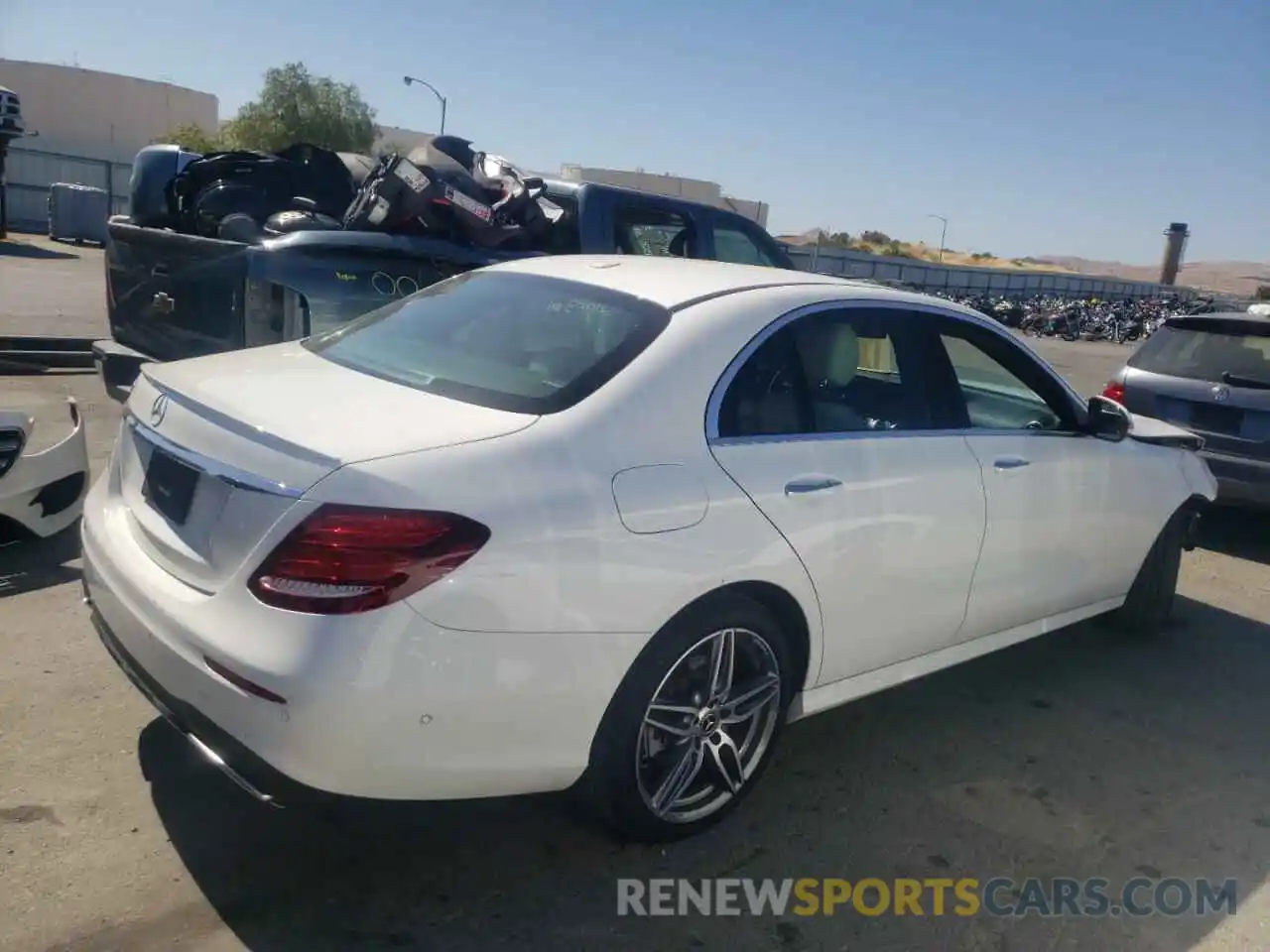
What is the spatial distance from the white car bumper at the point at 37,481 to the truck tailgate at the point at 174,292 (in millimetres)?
787

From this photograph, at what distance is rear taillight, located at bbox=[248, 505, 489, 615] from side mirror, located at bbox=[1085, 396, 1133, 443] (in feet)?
10.3

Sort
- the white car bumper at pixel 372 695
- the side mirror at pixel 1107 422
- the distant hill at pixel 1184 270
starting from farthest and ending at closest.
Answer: the distant hill at pixel 1184 270 → the side mirror at pixel 1107 422 → the white car bumper at pixel 372 695

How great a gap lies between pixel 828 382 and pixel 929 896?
1.61m

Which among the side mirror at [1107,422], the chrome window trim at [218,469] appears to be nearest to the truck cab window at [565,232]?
the side mirror at [1107,422]

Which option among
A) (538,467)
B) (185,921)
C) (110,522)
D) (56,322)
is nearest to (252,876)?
(185,921)

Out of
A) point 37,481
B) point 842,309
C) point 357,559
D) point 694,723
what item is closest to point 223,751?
point 357,559

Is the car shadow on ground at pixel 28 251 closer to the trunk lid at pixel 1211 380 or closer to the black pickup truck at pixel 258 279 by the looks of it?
the black pickup truck at pixel 258 279

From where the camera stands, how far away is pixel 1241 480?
689cm

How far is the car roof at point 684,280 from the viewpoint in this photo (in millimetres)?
3439

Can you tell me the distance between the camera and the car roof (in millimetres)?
3439

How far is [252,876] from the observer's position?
2828 mm

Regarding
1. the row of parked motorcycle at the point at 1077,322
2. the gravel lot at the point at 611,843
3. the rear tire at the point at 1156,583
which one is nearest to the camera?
the gravel lot at the point at 611,843

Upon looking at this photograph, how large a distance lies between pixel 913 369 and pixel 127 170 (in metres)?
35.4

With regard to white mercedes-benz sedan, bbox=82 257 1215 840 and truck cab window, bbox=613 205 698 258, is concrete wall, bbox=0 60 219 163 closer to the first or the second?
truck cab window, bbox=613 205 698 258
